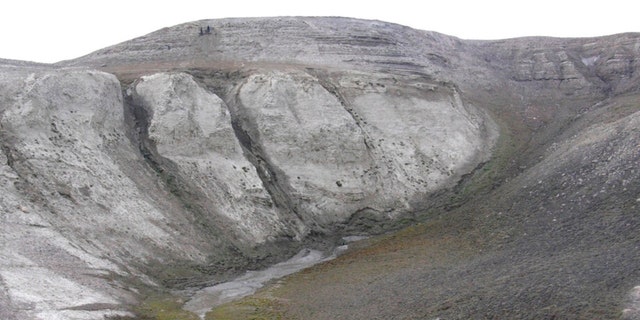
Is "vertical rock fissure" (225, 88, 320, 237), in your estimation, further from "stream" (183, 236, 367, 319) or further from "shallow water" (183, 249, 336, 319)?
"shallow water" (183, 249, 336, 319)

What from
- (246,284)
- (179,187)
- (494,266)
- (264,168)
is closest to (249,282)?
(246,284)

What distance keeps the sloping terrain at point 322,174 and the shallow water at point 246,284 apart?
0.89 metres

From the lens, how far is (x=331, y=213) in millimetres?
37156

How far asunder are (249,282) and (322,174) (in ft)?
39.7

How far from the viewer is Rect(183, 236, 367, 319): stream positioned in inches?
981

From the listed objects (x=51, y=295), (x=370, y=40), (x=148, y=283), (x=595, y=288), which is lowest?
(x=148, y=283)

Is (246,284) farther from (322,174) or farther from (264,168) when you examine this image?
(322,174)

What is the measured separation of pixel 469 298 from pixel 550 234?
326 inches

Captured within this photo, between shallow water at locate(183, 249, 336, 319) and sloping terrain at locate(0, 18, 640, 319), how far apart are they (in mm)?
887

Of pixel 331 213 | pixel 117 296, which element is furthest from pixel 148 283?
pixel 331 213

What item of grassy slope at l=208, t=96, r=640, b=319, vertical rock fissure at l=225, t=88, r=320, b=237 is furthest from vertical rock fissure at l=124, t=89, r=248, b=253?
grassy slope at l=208, t=96, r=640, b=319

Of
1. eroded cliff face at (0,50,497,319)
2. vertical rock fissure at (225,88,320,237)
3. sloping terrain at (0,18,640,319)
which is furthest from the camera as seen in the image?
vertical rock fissure at (225,88,320,237)

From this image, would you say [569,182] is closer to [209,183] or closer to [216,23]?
[209,183]

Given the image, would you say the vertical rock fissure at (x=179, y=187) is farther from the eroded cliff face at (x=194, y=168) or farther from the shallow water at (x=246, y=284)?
the shallow water at (x=246, y=284)
